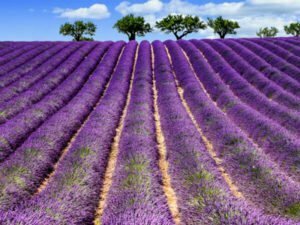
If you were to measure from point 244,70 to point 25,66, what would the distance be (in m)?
11.3


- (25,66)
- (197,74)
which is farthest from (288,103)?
(25,66)

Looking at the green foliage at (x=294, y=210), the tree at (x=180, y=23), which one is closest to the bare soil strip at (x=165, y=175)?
the green foliage at (x=294, y=210)

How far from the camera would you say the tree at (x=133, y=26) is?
57.3 meters

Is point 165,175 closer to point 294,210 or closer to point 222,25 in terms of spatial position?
point 294,210

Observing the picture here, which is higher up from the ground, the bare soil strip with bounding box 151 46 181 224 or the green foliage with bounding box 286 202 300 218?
the green foliage with bounding box 286 202 300 218

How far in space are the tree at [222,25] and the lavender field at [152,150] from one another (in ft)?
140

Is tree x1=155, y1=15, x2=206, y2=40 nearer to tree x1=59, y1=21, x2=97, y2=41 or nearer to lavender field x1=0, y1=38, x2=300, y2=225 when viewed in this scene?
tree x1=59, y1=21, x2=97, y2=41

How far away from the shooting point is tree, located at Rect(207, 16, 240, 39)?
2352 inches

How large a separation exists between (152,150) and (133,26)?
51.0 metres

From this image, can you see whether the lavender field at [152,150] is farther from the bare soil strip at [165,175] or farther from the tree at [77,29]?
the tree at [77,29]

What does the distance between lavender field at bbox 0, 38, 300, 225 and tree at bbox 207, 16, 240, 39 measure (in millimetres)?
42729

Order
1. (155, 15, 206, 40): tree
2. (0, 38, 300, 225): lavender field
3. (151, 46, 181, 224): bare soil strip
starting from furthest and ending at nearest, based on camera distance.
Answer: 1. (155, 15, 206, 40): tree
2. (151, 46, 181, 224): bare soil strip
3. (0, 38, 300, 225): lavender field

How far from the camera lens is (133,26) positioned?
189ft

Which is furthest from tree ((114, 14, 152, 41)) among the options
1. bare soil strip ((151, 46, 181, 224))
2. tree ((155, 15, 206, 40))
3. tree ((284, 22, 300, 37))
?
bare soil strip ((151, 46, 181, 224))
